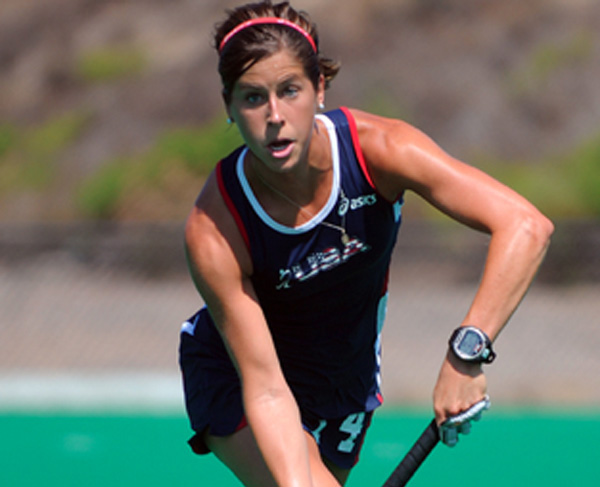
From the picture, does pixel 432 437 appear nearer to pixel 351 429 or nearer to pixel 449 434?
pixel 449 434

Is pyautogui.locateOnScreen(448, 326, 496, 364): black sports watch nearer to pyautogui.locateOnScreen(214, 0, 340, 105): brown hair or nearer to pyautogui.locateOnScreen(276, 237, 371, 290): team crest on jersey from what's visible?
pyautogui.locateOnScreen(276, 237, 371, 290): team crest on jersey

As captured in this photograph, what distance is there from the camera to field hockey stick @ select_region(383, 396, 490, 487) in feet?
7.70

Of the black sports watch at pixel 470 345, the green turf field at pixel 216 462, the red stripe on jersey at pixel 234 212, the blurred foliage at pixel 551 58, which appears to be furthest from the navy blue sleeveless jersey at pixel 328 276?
the blurred foliage at pixel 551 58

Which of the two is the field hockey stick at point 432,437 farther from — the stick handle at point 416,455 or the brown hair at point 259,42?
the brown hair at point 259,42

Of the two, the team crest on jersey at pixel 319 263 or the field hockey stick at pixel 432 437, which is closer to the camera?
the field hockey stick at pixel 432 437

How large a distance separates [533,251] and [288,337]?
0.87 metres

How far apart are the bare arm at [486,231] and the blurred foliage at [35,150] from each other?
1020 centimetres

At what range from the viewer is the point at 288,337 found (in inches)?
115

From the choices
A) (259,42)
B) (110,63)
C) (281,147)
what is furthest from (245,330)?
(110,63)

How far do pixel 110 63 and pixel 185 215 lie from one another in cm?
426

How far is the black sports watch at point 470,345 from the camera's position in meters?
2.32

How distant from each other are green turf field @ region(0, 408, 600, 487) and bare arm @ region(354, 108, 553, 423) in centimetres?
273

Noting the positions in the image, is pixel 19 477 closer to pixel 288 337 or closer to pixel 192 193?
pixel 288 337

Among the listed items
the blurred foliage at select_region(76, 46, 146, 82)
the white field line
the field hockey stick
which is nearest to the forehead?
the field hockey stick
